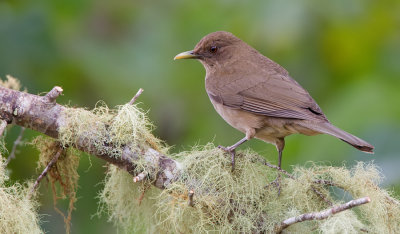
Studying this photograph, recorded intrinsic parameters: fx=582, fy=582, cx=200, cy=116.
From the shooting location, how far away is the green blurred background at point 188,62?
204 inches

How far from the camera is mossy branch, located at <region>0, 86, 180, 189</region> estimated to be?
357 cm

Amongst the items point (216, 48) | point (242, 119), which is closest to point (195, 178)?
point (242, 119)

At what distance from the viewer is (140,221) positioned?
398cm

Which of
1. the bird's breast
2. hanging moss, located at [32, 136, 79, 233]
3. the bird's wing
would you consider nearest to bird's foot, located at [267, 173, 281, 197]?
the bird's wing

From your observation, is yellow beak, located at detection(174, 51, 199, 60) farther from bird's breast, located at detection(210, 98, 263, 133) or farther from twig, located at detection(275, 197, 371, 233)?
twig, located at detection(275, 197, 371, 233)

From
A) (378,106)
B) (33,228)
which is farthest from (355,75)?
(33,228)

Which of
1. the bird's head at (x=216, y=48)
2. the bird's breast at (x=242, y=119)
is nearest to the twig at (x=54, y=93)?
the bird's breast at (x=242, y=119)

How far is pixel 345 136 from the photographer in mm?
3953

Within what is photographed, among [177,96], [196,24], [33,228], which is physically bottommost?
[33,228]

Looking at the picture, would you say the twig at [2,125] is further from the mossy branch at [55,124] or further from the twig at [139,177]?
the twig at [139,177]

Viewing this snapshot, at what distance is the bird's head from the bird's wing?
443mm

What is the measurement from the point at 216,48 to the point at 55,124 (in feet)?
7.63

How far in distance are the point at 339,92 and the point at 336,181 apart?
2594 millimetres

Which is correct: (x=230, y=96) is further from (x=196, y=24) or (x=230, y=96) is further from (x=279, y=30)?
(x=196, y=24)
